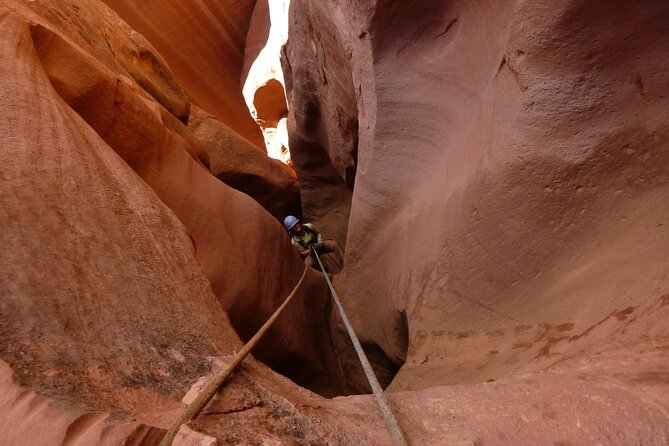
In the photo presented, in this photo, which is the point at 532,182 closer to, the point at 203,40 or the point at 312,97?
the point at 312,97

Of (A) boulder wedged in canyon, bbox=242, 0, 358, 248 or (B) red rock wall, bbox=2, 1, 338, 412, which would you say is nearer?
(B) red rock wall, bbox=2, 1, 338, 412

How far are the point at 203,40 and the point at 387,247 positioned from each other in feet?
23.9

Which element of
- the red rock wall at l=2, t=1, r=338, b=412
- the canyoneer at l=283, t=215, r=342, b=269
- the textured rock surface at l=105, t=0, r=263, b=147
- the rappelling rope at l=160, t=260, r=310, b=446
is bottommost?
the canyoneer at l=283, t=215, r=342, b=269

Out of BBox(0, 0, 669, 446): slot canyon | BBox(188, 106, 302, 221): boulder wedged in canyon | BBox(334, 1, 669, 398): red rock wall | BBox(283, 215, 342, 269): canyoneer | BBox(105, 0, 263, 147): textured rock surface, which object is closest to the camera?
BBox(0, 0, 669, 446): slot canyon

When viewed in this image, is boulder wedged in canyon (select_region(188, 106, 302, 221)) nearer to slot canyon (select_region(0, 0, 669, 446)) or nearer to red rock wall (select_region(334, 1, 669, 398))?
slot canyon (select_region(0, 0, 669, 446))

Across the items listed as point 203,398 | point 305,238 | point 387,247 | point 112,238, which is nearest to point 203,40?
point 305,238

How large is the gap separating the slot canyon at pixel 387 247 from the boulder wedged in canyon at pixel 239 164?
5.70 ft

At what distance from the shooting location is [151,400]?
3.40ft

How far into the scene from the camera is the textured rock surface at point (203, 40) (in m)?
7.97

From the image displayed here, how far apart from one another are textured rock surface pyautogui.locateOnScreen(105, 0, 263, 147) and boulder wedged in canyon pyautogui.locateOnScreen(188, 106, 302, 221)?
2.80 meters

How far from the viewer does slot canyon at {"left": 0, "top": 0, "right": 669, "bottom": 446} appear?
106 cm

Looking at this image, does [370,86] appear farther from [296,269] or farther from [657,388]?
[657,388]

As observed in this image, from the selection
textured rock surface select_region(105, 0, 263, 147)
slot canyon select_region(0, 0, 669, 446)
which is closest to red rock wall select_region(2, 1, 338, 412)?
slot canyon select_region(0, 0, 669, 446)

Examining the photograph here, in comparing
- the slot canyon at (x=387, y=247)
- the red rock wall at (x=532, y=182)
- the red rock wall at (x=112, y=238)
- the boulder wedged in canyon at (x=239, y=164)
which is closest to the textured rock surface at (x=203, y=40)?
the boulder wedged in canyon at (x=239, y=164)
